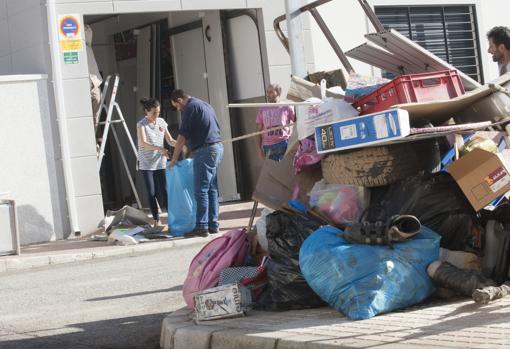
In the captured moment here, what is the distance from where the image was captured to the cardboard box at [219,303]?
6.88m

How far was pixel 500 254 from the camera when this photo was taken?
22.3 ft

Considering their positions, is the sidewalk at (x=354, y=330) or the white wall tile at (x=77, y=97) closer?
the sidewalk at (x=354, y=330)

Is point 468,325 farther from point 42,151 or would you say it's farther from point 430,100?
point 42,151

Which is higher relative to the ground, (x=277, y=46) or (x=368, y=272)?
(x=277, y=46)

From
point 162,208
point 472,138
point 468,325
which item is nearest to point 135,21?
point 162,208

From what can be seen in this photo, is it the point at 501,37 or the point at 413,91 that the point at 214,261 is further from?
the point at 501,37

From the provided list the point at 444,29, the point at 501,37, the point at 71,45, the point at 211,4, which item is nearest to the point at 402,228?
the point at 501,37

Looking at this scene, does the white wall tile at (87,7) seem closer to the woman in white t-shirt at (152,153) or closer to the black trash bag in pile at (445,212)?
the woman in white t-shirt at (152,153)

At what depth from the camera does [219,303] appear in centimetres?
689

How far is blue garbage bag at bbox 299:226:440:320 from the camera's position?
6.30 metres

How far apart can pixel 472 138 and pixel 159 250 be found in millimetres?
6600

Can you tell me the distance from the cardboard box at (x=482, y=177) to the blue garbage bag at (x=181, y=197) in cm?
707

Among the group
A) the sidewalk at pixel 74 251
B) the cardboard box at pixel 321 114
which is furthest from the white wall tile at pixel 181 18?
the cardboard box at pixel 321 114

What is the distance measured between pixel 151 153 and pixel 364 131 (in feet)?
28.4
